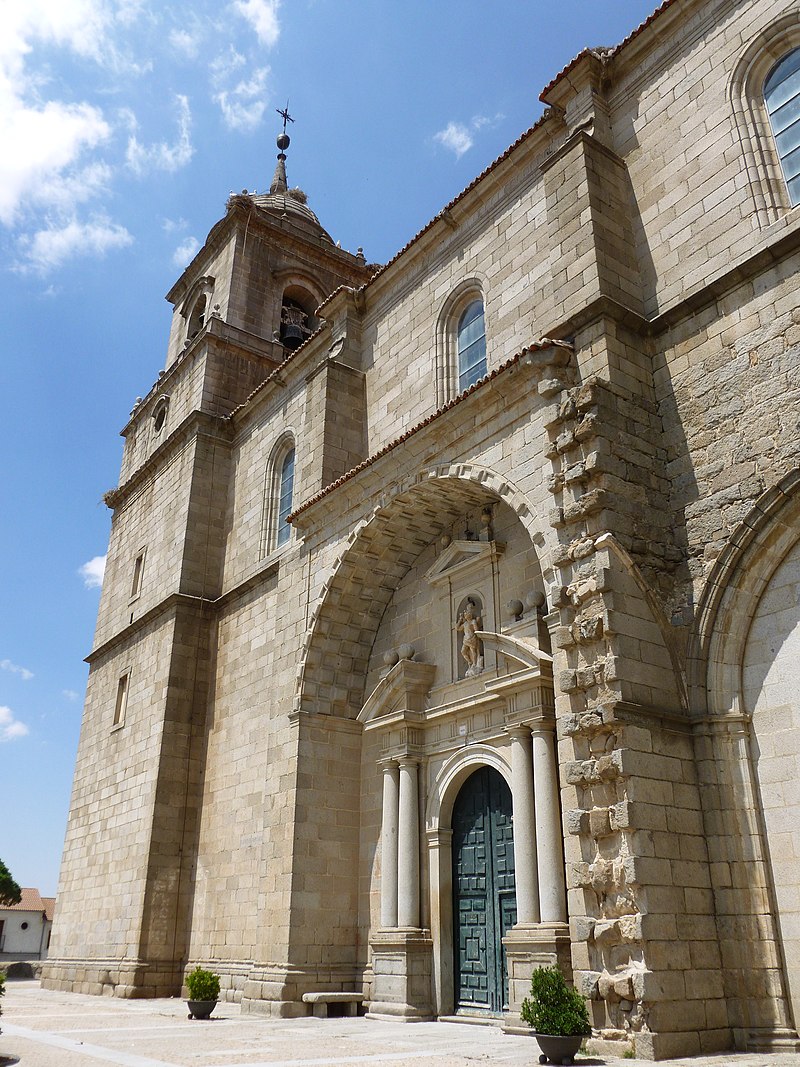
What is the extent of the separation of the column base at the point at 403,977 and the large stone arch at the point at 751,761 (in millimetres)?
4557

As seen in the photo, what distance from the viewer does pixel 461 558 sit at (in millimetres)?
12703

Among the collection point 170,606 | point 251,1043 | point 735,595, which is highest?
point 170,606

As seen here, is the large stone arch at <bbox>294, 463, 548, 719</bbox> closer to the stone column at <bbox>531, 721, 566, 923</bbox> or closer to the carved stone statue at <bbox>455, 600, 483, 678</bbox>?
the carved stone statue at <bbox>455, 600, 483, 678</bbox>

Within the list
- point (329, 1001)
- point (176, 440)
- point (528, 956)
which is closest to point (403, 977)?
point (329, 1001)

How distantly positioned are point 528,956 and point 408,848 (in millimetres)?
2736

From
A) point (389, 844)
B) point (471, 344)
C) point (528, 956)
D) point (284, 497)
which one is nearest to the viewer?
point (528, 956)

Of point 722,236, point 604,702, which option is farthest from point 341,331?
point 604,702

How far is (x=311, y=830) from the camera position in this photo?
12.7 m

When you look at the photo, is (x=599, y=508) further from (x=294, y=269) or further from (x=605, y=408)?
(x=294, y=269)

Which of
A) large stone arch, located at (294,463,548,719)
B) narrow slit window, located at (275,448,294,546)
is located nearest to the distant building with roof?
narrow slit window, located at (275,448,294,546)

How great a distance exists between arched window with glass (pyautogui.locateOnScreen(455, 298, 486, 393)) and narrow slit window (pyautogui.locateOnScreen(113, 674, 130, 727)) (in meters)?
9.98

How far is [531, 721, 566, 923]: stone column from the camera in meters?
9.56

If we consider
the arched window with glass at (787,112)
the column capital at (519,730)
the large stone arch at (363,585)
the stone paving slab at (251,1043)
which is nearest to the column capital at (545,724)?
the column capital at (519,730)

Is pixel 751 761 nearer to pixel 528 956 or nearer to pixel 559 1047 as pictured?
pixel 559 1047
